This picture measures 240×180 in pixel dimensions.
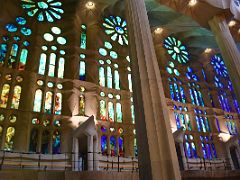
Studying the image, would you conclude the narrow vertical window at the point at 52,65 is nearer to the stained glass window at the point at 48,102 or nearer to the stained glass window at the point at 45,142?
the stained glass window at the point at 48,102

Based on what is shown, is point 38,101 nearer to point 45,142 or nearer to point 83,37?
point 45,142

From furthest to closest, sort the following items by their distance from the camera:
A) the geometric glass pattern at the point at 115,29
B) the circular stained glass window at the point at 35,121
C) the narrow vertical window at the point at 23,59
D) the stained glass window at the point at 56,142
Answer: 1. the geometric glass pattern at the point at 115,29
2. the narrow vertical window at the point at 23,59
3. the circular stained glass window at the point at 35,121
4. the stained glass window at the point at 56,142

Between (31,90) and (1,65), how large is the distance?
2670 mm

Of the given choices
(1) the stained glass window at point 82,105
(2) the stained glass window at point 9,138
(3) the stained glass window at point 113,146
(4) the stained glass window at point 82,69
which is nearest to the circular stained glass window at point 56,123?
(1) the stained glass window at point 82,105

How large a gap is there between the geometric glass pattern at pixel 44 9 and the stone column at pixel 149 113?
1231 centimetres

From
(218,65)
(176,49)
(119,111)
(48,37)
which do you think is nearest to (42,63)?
(48,37)

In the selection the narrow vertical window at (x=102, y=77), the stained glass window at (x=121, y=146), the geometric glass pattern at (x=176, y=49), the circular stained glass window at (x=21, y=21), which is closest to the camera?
the stained glass window at (x=121, y=146)

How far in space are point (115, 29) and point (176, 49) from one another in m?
7.57

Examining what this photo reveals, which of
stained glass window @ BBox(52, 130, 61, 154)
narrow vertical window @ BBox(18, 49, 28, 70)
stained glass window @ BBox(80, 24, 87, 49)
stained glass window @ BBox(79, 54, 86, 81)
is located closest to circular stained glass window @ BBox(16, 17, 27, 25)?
narrow vertical window @ BBox(18, 49, 28, 70)

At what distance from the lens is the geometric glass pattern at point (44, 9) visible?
18.5 metres

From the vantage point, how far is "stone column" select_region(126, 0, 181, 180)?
585 cm

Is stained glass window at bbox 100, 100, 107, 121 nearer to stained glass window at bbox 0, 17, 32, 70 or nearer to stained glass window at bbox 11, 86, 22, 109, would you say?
stained glass window at bbox 11, 86, 22, 109

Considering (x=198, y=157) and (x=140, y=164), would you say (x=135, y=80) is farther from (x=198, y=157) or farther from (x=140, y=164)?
(x=198, y=157)

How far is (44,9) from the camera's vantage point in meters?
19.1
